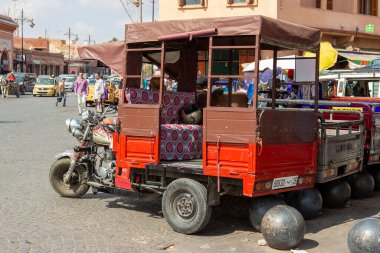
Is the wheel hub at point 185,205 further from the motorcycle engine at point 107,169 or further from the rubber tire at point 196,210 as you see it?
the motorcycle engine at point 107,169

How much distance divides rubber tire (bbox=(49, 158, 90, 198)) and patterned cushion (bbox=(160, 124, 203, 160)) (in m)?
1.66

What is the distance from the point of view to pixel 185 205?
622 centimetres

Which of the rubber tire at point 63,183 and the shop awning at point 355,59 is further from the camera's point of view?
the shop awning at point 355,59

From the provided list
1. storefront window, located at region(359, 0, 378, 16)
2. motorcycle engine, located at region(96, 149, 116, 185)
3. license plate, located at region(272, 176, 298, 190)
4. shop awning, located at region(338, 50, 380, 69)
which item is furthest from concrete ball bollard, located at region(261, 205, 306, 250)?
storefront window, located at region(359, 0, 378, 16)

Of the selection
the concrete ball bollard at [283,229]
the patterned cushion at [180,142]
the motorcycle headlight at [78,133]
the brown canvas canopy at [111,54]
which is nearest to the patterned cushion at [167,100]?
the brown canvas canopy at [111,54]

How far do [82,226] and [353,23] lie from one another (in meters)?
22.7

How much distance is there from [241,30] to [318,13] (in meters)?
20.0

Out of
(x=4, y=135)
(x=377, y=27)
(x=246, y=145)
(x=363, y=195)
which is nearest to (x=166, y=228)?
(x=246, y=145)

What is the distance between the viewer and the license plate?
19.9 ft

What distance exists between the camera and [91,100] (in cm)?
3058

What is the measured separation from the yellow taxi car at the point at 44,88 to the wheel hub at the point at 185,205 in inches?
1489

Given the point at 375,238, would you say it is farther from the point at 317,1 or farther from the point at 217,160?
the point at 317,1

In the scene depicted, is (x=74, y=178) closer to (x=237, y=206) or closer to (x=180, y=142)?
(x=180, y=142)

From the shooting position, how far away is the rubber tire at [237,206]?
675 centimetres
